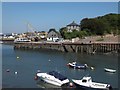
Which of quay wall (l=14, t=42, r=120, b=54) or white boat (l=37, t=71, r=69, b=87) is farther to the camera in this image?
quay wall (l=14, t=42, r=120, b=54)

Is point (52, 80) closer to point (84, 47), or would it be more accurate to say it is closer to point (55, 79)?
point (55, 79)

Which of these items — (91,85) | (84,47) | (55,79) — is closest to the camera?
(91,85)

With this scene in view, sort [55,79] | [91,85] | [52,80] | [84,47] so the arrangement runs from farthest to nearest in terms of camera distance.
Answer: [84,47], [52,80], [55,79], [91,85]

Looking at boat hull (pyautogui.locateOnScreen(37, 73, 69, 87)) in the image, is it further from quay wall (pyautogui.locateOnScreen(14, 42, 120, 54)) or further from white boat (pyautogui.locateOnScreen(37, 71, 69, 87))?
quay wall (pyautogui.locateOnScreen(14, 42, 120, 54))

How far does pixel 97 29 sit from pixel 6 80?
4500cm

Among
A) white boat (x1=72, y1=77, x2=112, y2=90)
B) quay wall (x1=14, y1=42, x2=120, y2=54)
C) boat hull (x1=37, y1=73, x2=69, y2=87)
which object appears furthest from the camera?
quay wall (x1=14, y1=42, x2=120, y2=54)

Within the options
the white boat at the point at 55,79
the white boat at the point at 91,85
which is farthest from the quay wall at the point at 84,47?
the white boat at the point at 91,85

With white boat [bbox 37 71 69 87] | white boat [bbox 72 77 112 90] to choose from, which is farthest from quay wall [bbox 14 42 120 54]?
white boat [bbox 72 77 112 90]

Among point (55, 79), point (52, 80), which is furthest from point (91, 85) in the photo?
point (52, 80)

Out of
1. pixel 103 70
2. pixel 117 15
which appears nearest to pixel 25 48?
pixel 117 15

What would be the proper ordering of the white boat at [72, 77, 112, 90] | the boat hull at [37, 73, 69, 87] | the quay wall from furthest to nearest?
the quay wall < the boat hull at [37, 73, 69, 87] < the white boat at [72, 77, 112, 90]

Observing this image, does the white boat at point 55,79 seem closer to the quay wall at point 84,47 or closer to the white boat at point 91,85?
the white boat at point 91,85

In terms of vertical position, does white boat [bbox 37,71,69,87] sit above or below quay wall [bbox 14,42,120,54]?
below

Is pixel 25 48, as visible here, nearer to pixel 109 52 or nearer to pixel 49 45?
pixel 49 45
